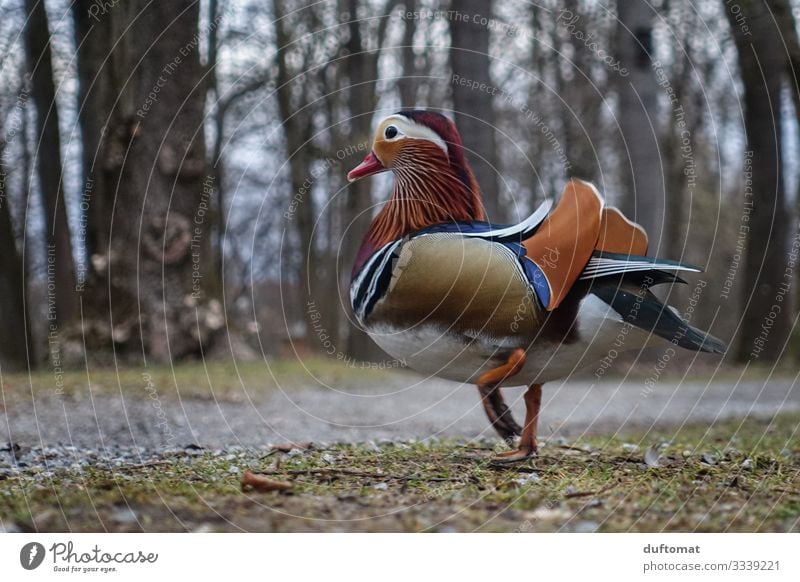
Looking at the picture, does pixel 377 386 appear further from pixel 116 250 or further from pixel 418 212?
pixel 418 212

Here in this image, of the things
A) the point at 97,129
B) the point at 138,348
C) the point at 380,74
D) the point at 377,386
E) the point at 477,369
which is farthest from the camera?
the point at 380,74

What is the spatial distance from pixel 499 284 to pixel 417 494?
99 cm

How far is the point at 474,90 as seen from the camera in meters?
7.53

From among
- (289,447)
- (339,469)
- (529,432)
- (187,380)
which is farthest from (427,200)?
(187,380)

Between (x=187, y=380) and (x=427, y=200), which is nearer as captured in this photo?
(x=427, y=200)

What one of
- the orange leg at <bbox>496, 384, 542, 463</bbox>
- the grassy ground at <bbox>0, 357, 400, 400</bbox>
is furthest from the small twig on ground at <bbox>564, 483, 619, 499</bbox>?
the grassy ground at <bbox>0, 357, 400, 400</bbox>

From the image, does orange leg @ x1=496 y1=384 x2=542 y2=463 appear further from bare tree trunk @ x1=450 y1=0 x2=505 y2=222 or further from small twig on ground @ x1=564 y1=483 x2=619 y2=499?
bare tree trunk @ x1=450 y1=0 x2=505 y2=222

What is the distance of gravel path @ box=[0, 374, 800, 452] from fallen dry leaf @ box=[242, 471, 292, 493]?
4.20ft

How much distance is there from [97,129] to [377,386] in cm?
479

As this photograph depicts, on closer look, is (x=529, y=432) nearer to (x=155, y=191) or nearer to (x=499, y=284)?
(x=499, y=284)

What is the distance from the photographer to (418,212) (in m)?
4.18
